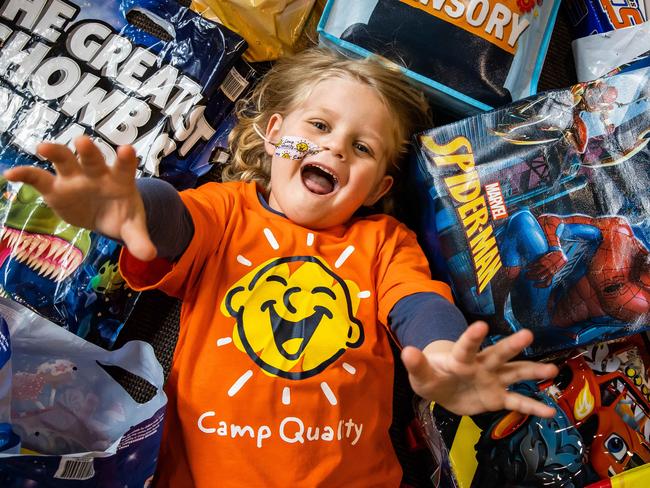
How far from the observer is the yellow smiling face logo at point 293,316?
3.07 feet

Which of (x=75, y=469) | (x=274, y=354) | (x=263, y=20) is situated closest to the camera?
(x=75, y=469)

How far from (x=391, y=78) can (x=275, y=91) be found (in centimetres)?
23

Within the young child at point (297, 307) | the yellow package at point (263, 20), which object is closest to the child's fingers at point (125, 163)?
the young child at point (297, 307)

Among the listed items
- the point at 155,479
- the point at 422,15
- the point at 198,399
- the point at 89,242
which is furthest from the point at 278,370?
the point at 422,15

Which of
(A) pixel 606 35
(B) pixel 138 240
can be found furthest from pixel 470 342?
(A) pixel 606 35

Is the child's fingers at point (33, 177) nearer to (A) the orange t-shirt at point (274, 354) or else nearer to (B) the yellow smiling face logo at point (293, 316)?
(A) the orange t-shirt at point (274, 354)

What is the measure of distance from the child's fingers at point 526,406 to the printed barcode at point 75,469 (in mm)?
555

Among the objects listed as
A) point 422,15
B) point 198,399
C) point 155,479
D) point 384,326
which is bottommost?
point 155,479

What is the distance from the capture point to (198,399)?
938 mm

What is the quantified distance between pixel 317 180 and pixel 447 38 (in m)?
0.36

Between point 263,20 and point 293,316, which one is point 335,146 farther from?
point 263,20

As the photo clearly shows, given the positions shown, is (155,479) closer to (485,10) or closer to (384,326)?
(384,326)

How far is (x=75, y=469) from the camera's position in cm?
82

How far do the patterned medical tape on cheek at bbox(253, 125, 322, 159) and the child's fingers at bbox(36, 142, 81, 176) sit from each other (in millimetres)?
403
